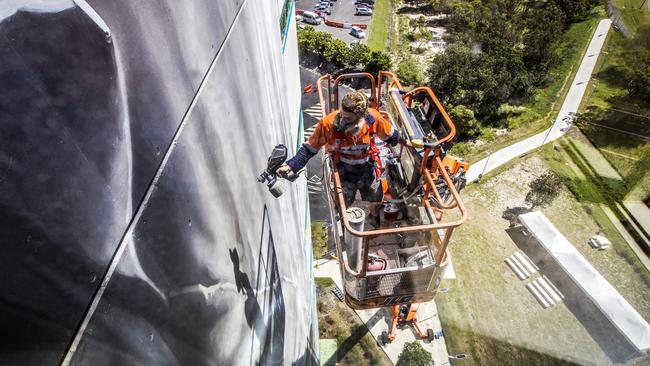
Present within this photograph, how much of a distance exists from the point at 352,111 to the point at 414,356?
1193 centimetres

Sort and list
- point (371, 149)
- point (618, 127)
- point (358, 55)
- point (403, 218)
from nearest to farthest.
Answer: point (371, 149) → point (403, 218) → point (618, 127) → point (358, 55)

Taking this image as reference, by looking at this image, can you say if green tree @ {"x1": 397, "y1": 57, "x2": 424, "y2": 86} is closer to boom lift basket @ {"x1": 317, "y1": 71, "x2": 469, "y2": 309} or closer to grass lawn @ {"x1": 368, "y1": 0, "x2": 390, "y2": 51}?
grass lawn @ {"x1": 368, "y1": 0, "x2": 390, "y2": 51}

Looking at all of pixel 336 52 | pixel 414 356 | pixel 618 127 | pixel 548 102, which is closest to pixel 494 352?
pixel 414 356

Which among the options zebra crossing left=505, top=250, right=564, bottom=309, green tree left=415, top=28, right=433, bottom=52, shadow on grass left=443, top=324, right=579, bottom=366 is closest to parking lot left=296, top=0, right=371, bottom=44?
green tree left=415, top=28, right=433, bottom=52

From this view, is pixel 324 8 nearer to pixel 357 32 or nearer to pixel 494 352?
pixel 357 32

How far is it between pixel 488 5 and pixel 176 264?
47.6 m

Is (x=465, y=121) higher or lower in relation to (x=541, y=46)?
lower

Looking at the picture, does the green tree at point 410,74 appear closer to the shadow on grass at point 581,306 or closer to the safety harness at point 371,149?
the shadow on grass at point 581,306

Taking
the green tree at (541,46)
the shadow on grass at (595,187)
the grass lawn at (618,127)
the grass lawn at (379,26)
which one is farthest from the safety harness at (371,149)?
the grass lawn at (379,26)

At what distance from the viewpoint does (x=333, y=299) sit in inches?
660

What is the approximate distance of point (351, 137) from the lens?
18.6 ft

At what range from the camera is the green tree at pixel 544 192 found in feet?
67.3

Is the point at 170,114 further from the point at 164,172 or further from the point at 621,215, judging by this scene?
the point at 621,215

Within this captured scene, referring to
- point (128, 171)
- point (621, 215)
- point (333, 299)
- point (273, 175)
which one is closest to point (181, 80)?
point (128, 171)
